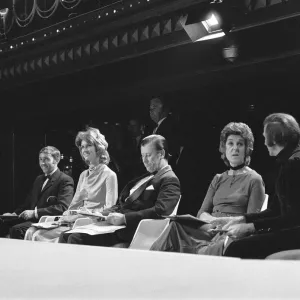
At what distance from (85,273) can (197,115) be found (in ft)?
15.2

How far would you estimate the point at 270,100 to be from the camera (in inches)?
175

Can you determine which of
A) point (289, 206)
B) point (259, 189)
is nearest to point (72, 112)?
point (259, 189)

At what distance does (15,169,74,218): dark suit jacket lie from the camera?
464cm

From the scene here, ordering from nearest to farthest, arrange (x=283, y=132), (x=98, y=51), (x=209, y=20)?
(x=283, y=132) → (x=209, y=20) → (x=98, y=51)

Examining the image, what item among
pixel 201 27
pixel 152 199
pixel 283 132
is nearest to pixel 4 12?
pixel 201 27

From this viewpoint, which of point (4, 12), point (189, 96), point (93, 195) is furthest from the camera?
point (4, 12)

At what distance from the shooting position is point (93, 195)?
4.12 m

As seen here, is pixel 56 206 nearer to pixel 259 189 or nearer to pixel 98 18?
pixel 98 18

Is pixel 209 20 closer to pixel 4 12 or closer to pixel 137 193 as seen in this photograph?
pixel 137 193

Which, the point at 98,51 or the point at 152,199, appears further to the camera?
the point at 98,51

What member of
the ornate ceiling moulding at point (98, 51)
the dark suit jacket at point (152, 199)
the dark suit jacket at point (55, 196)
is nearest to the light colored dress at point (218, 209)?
the dark suit jacket at point (152, 199)

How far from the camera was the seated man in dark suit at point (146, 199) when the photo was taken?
3.42m

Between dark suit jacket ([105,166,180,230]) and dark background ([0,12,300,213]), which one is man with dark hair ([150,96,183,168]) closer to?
dark background ([0,12,300,213])

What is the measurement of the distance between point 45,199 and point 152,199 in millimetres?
1672
